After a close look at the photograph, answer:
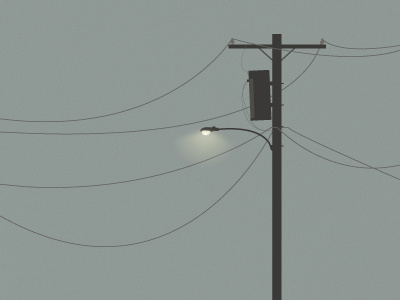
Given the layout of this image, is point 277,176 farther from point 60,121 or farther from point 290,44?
point 60,121

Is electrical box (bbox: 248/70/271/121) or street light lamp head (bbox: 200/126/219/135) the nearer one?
electrical box (bbox: 248/70/271/121)

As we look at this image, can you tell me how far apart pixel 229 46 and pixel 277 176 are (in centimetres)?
264

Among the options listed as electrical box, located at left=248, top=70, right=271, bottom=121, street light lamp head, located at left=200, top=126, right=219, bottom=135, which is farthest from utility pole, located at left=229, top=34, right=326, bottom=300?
street light lamp head, located at left=200, top=126, right=219, bottom=135

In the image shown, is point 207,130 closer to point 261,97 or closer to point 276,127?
point 261,97

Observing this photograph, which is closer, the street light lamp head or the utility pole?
the utility pole

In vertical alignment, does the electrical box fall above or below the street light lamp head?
above

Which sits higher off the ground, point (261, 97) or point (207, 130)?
point (261, 97)

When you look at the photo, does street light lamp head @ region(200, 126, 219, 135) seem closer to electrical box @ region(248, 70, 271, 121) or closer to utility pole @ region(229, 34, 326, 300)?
electrical box @ region(248, 70, 271, 121)

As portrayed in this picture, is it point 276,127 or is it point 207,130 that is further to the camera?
point 207,130

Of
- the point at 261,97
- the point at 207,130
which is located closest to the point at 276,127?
the point at 261,97

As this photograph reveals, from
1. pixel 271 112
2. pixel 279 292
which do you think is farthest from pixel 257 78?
pixel 279 292

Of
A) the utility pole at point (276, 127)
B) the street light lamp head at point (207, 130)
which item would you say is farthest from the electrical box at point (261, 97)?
the street light lamp head at point (207, 130)

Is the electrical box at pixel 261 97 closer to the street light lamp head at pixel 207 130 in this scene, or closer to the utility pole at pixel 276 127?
the utility pole at pixel 276 127

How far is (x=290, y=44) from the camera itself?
52.3ft
